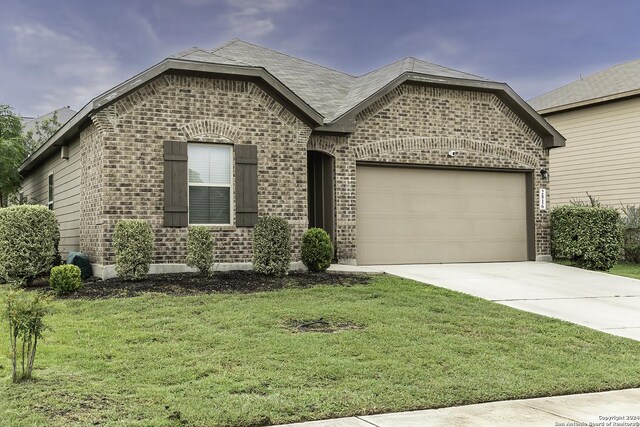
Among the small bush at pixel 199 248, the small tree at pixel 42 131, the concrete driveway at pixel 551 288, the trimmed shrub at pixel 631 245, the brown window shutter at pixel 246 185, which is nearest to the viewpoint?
the concrete driveway at pixel 551 288

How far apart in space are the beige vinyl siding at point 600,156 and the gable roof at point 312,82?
4.69m

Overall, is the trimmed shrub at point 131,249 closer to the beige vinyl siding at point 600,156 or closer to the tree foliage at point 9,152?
the tree foliage at point 9,152

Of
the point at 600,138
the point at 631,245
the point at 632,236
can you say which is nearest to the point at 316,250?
the point at 631,245

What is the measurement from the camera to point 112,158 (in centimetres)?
1202

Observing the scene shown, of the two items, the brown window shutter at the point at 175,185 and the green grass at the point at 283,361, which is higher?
the brown window shutter at the point at 175,185

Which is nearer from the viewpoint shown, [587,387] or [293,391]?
[293,391]

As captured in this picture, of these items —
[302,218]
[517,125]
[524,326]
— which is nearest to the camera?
[524,326]

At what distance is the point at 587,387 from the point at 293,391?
9.67 ft

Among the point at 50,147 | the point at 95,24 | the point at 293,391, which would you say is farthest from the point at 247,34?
the point at 293,391

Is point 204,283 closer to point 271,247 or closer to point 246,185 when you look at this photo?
point 271,247

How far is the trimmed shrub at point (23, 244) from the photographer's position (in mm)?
11281

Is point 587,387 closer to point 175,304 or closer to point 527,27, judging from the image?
point 175,304

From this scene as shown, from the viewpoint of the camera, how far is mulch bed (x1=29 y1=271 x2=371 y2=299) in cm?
1035

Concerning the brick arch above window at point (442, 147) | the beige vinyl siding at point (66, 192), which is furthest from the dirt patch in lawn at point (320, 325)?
the beige vinyl siding at point (66, 192)
